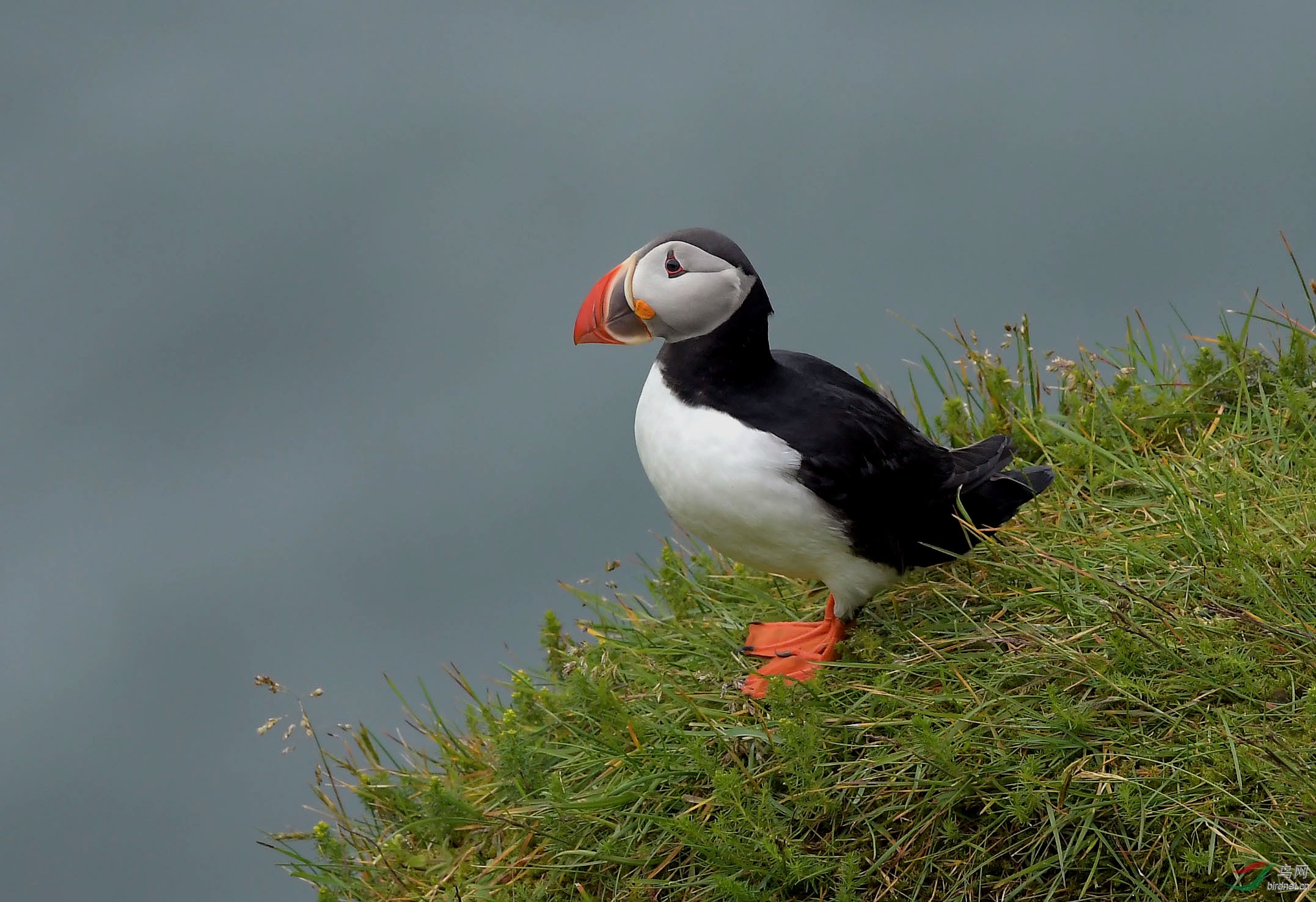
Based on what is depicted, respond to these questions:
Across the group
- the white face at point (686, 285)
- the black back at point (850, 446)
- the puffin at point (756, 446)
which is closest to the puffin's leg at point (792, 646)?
the puffin at point (756, 446)

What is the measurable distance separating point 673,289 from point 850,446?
2.03ft

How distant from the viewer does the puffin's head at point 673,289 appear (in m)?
3.65

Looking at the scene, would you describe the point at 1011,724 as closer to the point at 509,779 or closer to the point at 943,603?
the point at 943,603

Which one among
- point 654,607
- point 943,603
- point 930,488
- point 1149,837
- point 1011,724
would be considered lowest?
point 1149,837

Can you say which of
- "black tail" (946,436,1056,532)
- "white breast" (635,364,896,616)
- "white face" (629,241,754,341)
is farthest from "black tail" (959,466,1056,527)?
"white face" (629,241,754,341)

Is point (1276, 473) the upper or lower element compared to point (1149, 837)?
upper

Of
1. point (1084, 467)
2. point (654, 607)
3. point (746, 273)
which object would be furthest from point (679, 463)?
point (1084, 467)

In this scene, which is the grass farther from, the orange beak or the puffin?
the orange beak

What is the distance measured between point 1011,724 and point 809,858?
1.90 feet

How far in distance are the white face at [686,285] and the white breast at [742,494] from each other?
0.24 meters

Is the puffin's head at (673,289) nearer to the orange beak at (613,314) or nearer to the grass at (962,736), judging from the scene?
the orange beak at (613,314)

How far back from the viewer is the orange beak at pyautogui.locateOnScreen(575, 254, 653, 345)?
3.68m

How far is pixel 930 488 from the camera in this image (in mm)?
3902

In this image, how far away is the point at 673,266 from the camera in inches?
144
